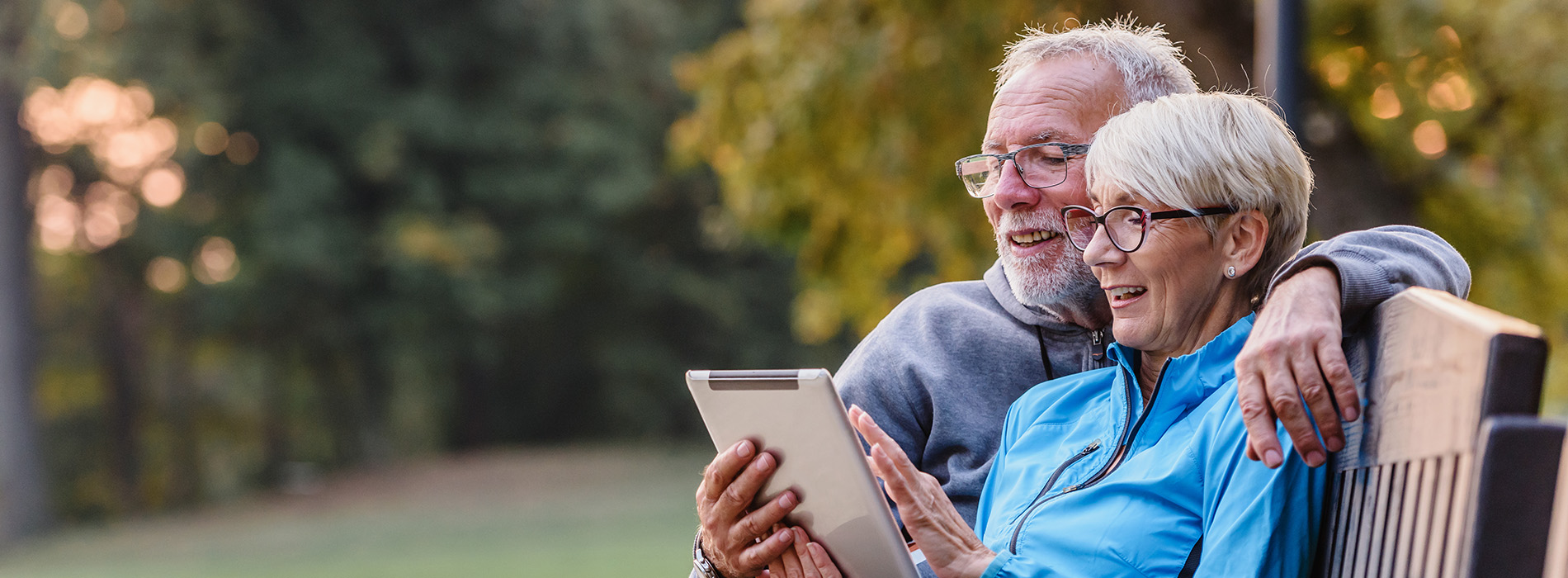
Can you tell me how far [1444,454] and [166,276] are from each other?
2193 cm

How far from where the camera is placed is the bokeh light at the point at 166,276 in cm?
2053

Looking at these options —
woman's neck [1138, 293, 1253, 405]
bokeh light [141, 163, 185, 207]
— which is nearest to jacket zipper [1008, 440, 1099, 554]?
woman's neck [1138, 293, 1253, 405]

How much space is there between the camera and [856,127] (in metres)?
8.78

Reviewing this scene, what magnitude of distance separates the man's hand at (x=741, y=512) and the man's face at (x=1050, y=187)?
0.75 m

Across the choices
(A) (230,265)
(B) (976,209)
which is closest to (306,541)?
(A) (230,265)

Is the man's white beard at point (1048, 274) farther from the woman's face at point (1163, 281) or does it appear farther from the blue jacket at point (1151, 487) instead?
the woman's face at point (1163, 281)

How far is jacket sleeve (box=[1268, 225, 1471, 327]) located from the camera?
1.75 metres

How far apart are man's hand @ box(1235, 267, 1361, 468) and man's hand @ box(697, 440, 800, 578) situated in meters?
0.75

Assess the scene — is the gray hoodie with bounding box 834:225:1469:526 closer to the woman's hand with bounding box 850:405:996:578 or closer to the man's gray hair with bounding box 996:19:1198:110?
the man's gray hair with bounding box 996:19:1198:110

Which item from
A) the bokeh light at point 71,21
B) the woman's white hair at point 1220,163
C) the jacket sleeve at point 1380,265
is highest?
the bokeh light at point 71,21

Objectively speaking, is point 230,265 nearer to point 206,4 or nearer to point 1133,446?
point 206,4

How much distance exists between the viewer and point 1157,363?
6.86 feet

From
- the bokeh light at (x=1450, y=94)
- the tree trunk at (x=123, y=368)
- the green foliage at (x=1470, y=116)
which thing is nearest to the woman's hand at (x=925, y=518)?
the green foliage at (x=1470, y=116)

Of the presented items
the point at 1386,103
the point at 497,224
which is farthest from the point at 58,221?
the point at 1386,103
